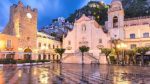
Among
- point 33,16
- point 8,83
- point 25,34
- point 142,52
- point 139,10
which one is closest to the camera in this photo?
point 8,83

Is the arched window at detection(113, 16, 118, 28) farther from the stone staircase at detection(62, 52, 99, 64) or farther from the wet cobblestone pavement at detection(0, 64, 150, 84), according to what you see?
the wet cobblestone pavement at detection(0, 64, 150, 84)

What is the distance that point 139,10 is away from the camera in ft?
268

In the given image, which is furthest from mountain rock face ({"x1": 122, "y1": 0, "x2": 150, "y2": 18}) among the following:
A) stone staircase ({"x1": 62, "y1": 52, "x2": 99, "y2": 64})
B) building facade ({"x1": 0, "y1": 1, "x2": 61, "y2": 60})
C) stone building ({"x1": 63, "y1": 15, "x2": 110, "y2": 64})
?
building facade ({"x1": 0, "y1": 1, "x2": 61, "y2": 60})

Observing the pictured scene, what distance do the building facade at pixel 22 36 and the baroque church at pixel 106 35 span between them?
7976 mm

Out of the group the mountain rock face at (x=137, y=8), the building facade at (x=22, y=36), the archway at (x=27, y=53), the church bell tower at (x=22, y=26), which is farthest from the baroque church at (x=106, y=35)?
the mountain rock face at (x=137, y=8)

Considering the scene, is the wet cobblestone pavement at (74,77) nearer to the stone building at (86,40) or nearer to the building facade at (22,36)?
the building facade at (22,36)

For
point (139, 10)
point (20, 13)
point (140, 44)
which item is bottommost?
point (140, 44)

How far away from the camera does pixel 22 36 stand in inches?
2223

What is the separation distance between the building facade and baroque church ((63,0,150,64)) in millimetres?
7976

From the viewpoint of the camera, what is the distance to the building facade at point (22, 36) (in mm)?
52438

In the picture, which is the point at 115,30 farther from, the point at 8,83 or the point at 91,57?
the point at 8,83

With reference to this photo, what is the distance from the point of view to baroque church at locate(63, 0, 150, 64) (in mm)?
55959

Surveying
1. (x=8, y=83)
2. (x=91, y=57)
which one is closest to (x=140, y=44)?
(x=91, y=57)

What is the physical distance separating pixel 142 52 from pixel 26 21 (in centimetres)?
3036
